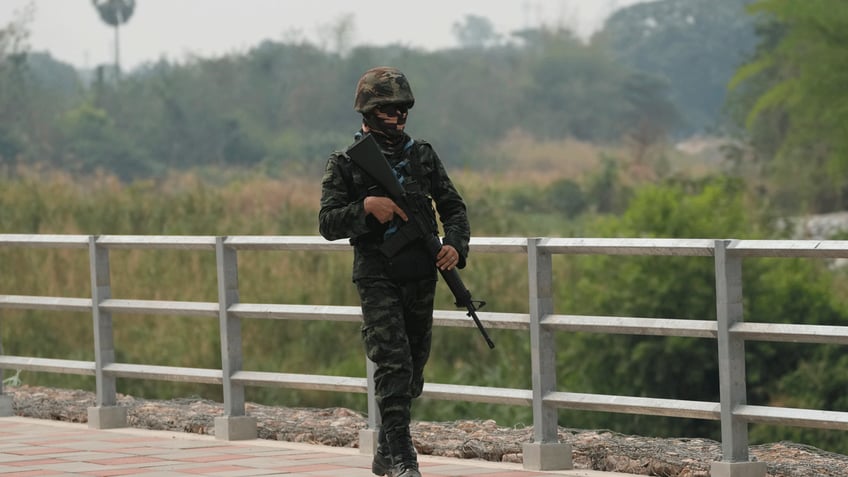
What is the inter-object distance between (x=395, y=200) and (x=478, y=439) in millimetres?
2219

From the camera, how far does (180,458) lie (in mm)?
8969

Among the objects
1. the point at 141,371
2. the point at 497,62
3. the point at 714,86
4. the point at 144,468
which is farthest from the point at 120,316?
the point at 714,86

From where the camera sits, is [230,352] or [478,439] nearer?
[478,439]

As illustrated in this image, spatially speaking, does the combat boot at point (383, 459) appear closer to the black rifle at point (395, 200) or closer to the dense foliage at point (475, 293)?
the black rifle at point (395, 200)

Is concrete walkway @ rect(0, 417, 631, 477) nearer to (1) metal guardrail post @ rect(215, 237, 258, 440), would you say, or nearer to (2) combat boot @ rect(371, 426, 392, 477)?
(1) metal guardrail post @ rect(215, 237, 258, 440)

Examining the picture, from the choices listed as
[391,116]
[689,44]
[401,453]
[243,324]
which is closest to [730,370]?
[401,453]

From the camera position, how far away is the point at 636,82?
381 ft

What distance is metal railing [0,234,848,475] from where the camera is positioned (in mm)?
7430

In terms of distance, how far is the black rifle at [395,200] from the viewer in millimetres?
7141

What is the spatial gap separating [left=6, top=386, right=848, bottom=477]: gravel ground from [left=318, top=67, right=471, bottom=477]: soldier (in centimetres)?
144

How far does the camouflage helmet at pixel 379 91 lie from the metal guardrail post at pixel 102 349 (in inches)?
145

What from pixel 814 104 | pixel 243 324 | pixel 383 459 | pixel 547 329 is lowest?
pixel 243 324

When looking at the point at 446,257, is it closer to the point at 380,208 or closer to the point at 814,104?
the point at 380,208

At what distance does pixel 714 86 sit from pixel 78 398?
13333 cm
